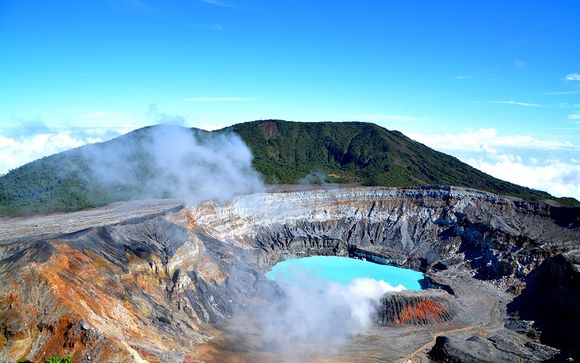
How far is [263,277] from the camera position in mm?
54375

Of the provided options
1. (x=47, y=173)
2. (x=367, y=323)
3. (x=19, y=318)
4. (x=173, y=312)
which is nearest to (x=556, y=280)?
(x=367, y=323)

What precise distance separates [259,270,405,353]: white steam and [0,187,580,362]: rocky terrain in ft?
3.79

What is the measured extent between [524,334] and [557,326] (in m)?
3.38

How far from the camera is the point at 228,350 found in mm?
38344

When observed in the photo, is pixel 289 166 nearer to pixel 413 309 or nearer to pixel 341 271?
pixel 341 271

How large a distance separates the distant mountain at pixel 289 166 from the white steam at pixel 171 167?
1.55 feet

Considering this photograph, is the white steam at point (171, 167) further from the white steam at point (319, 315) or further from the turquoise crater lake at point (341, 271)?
the white steam at point (319, 315)

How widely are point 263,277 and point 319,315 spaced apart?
1114cm

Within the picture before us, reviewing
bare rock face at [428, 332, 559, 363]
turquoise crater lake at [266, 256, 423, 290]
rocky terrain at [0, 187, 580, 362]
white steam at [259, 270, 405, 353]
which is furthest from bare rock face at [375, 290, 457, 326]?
turquoise crater lake at [266, 256, 423, 290]

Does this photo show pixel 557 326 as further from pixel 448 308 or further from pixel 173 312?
pixel 173 312

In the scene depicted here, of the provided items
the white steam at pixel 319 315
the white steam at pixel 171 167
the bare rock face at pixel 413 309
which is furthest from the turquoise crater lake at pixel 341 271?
the white steam at pixel 171 167

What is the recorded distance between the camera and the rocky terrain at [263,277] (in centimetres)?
3278

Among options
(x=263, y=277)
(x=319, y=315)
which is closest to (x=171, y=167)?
(x=263, y=277)

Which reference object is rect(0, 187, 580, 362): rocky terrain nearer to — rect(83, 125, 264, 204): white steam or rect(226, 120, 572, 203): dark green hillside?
rect(83, 125, 264, 204): white steam
